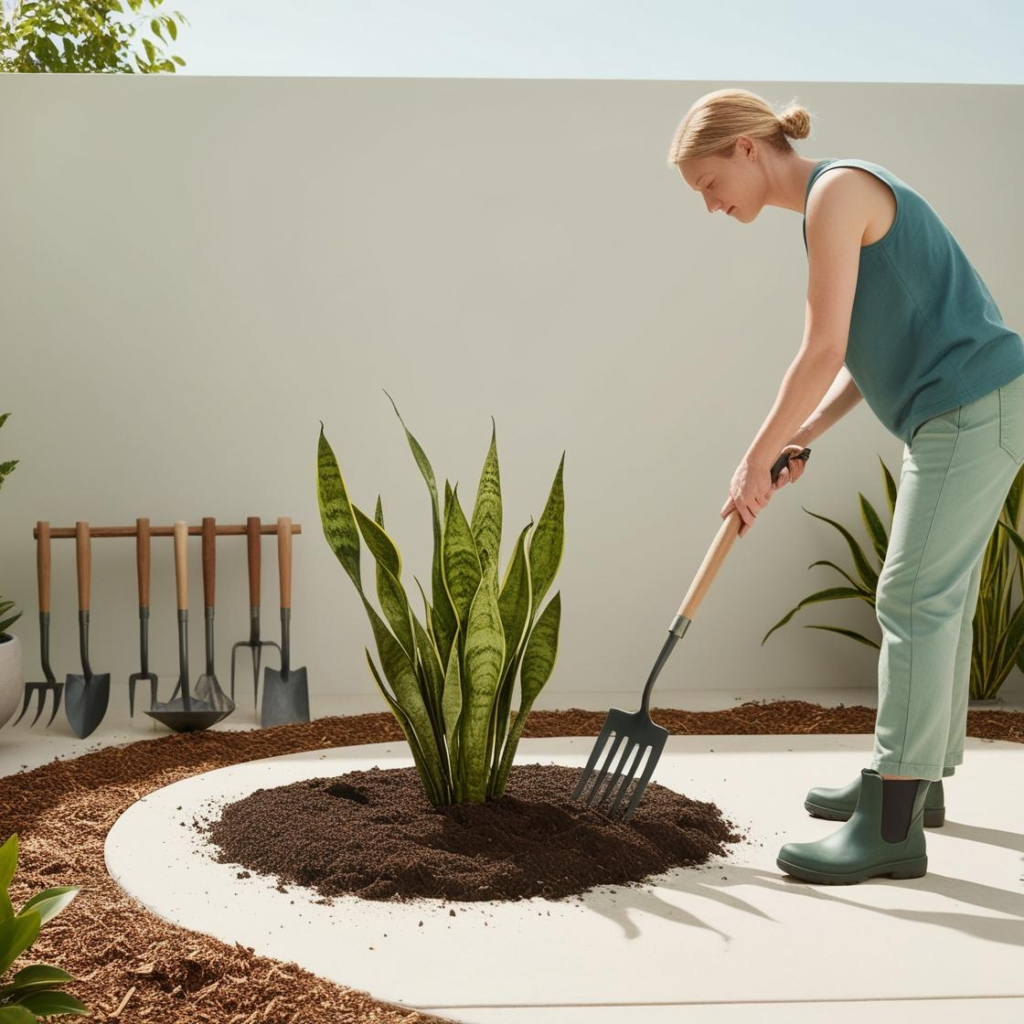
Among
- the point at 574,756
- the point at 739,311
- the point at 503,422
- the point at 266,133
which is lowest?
the point at 574,756

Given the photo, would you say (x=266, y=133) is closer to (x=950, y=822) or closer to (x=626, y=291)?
(x=626, y=291)

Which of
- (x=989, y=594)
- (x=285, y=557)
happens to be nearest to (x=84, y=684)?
(x=285, y=557)

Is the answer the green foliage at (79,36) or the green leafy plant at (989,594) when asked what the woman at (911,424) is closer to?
the green leafy plant at (989,594)

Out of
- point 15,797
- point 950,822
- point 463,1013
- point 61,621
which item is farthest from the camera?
point 61,621

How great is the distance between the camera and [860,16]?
9.35m

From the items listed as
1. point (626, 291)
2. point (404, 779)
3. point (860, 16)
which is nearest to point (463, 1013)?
point (404, 779)

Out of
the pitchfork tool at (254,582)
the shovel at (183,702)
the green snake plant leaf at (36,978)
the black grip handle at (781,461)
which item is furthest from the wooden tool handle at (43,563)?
the green snake plant leaf at (36,978)

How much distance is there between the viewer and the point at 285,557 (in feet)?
11.5

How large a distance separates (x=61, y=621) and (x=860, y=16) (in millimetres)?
8467

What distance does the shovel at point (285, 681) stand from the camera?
11.0 ft

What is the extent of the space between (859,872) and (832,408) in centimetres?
90

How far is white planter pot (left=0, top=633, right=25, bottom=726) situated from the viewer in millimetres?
2965

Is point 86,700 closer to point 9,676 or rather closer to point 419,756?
point 9,676

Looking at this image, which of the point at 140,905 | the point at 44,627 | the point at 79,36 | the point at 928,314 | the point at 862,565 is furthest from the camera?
the point at 79,36
